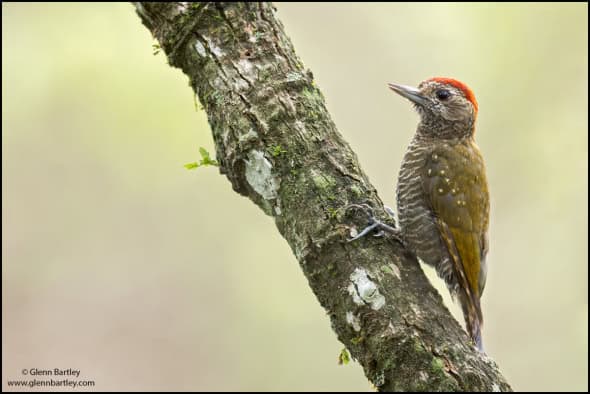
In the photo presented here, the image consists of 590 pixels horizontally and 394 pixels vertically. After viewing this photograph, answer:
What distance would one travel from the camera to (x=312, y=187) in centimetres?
293

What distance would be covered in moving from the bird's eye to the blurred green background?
213 centimetres

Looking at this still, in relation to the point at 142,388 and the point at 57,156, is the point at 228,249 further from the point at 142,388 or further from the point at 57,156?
the point at 57,156

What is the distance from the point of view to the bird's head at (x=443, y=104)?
438 centimetres

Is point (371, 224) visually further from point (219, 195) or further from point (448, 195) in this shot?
point (219, 195)

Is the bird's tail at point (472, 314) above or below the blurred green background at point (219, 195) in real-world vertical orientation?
below

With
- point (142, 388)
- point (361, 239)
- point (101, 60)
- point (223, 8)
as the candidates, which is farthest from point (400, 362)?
point (101, 60)

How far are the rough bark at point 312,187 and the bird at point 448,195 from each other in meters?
0.95

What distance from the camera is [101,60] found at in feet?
22.1

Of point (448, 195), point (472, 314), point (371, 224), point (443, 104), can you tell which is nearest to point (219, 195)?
point (443, 104)

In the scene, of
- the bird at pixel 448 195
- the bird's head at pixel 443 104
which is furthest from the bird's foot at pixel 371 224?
the bird's head at pixel 443 104

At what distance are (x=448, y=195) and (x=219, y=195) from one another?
3.28m

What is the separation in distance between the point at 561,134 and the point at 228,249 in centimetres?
358

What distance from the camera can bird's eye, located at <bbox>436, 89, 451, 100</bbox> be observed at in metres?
4.39

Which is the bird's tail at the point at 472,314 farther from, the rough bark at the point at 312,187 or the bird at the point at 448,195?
the rough bark at the point at 312,187
